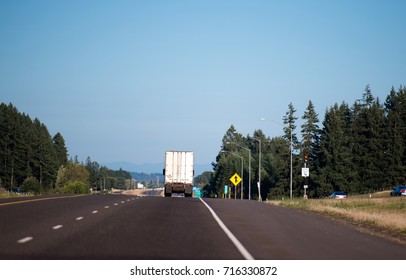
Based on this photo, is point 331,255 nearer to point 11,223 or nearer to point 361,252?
point 361,252

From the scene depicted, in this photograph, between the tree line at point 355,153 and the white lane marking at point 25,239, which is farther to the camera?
the tree line at point 355,153

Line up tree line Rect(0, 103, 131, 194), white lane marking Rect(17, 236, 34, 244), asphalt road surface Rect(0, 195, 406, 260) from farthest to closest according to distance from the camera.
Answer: tree line Rect(0, 103, 131, 194) < white lane marking Rect(17, 236, 34, 244) < asphalt road surface Rect(0, 195, 406, 260)

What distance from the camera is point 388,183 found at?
4680 inches

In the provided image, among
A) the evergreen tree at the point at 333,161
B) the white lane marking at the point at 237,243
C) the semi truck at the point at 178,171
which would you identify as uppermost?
the evergreen tree at the point at 333,161

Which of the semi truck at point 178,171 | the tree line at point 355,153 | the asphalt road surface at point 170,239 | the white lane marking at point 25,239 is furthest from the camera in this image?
the tree line at point 355,153

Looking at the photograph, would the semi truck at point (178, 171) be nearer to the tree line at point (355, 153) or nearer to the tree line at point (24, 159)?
the tree line at point (355, 153)

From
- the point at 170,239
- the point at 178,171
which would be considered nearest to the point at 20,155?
the point at 178,171

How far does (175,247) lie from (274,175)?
146001 mm

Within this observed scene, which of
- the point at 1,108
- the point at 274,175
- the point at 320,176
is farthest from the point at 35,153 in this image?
the point at 320,176

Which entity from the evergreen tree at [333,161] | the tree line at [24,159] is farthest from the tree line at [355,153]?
the tree line at [24,159]

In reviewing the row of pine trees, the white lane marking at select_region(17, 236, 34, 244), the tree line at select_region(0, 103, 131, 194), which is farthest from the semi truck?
the row of pine trees

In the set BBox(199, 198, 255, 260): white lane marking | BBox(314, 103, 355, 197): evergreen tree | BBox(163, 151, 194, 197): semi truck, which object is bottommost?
→ BBox(199, 198, 255, 260): white lane marking

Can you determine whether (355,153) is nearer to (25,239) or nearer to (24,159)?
(24,159)

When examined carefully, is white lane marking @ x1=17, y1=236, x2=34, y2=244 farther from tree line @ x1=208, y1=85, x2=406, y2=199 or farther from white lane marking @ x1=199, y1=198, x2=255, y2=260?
tree line @ x1=208, y1=85, x2=406, y2=199
